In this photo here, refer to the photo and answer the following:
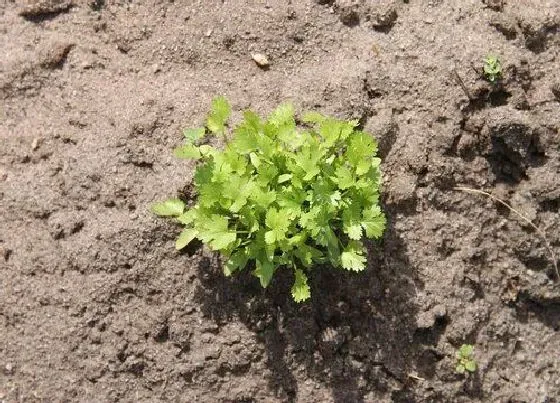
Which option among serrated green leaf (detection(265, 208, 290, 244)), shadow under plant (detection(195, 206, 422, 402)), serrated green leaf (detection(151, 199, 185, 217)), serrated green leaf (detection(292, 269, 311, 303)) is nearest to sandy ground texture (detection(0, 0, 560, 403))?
shadow under plant (detection(195, 206, 422, 402))

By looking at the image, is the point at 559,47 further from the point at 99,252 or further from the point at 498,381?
the point at 99,252

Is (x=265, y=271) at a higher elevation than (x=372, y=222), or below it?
below

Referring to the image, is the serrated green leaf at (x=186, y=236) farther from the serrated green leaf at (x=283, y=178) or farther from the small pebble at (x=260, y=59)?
the small pebble at (x=260, y=59)

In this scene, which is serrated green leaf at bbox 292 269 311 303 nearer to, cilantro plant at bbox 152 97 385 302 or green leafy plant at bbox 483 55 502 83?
cilantro plant at bbox 152 97 385 302

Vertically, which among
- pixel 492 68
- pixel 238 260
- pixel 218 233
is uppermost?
pixel 492 68

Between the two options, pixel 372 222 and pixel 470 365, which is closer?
pixel 372 222

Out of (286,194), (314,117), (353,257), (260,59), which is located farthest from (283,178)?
(260,59)

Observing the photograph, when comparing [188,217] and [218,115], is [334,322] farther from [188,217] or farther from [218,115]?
[218,115]

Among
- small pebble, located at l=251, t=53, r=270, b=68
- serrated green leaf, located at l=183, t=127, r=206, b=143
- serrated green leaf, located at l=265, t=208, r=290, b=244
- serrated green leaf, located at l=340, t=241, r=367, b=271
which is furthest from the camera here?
small pebble, located at l=251, t=53, r=270, b=68
